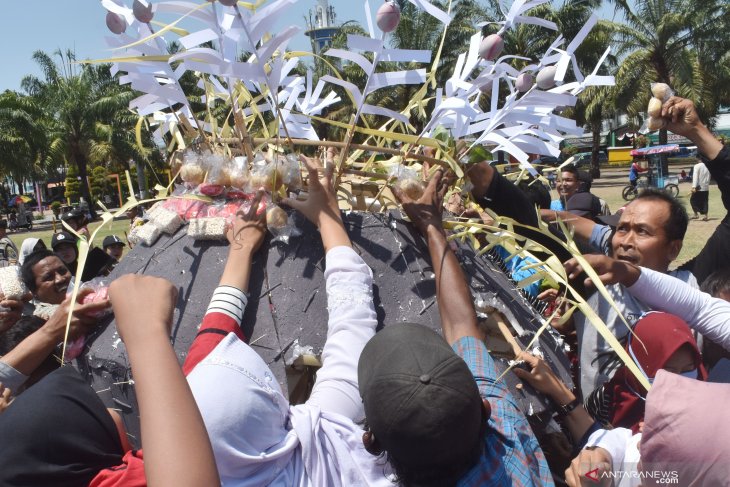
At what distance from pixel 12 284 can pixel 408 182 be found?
294 cm

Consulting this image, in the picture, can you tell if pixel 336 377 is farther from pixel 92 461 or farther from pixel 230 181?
pixel 230 181

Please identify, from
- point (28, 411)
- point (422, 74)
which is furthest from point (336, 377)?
point (422, 74)

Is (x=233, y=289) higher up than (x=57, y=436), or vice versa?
(x=233, y=289)

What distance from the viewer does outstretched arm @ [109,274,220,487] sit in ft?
3.78

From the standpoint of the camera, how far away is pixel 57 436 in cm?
139

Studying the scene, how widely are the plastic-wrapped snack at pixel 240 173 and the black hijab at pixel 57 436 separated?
0.81 meters

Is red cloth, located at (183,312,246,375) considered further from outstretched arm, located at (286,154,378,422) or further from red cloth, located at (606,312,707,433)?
red cloth, located at (606,312,707,433)

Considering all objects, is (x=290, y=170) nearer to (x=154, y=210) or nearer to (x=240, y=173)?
(x=240, y=173)

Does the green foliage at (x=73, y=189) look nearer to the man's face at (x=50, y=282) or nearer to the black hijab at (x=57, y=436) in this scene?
the man's face at (x=50, y=282)

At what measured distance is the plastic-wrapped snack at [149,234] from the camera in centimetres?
213

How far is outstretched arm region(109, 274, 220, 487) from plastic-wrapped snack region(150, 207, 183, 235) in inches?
29.7

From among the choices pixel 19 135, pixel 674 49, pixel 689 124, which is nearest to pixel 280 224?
pixel 689 124

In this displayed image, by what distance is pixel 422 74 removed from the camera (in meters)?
1.81

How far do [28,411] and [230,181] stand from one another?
972 mm
